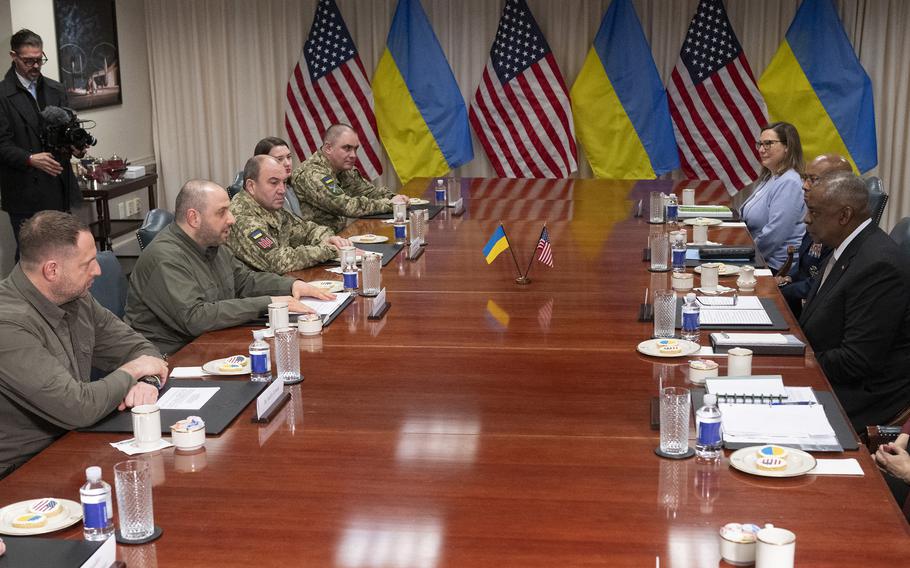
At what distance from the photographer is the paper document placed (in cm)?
400

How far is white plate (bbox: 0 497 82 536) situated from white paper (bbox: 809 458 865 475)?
163 cm

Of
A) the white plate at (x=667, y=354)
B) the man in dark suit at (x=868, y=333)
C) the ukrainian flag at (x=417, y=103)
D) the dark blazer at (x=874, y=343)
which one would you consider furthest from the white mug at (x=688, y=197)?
the white plate at (x=667, y=354)

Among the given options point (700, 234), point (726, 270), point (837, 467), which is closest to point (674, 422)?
point (837, 467)

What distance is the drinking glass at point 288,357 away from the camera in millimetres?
3125

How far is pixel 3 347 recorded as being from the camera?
280cm

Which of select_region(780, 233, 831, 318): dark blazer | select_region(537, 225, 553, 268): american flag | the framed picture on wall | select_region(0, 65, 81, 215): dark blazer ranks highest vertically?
the framed picture on wall

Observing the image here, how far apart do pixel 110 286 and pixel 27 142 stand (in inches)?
113

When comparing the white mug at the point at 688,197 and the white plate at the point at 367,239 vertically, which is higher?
the white mug at the point at 688,197

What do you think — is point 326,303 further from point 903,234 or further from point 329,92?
point 329,92

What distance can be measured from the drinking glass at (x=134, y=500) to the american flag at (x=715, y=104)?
725 cm

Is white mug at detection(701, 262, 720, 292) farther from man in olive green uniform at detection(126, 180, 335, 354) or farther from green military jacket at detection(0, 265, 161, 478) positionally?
green military jacket at detection(0, 265, 161, 478)

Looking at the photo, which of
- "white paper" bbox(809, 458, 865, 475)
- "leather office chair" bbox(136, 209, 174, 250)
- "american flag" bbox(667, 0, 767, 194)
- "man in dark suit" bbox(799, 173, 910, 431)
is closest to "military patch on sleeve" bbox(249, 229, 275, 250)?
"leather office chair" bbox(136, 209, 174, 250)

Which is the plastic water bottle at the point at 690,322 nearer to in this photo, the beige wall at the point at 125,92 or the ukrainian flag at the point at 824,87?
the beige wall at the point at 125,92

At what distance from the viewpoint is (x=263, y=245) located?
4797mm
